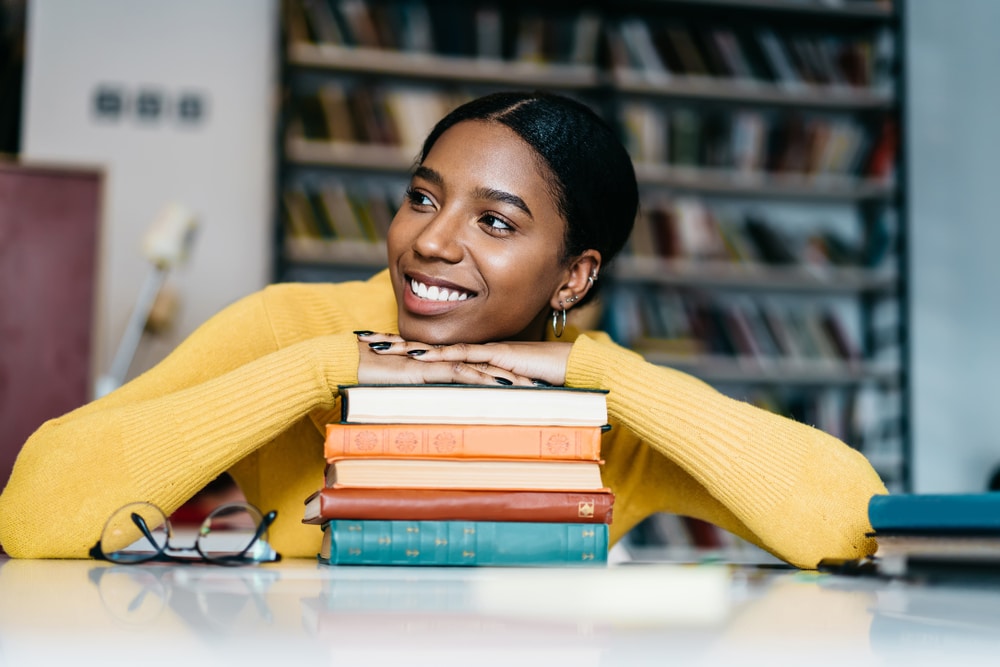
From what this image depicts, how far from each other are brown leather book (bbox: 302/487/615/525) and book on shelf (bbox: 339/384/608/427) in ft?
0.21

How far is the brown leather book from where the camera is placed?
877mm

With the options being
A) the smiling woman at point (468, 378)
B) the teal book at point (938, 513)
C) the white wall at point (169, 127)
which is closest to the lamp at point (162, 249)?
the white wall at point (169, 127)

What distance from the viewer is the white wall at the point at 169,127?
349 centimetres

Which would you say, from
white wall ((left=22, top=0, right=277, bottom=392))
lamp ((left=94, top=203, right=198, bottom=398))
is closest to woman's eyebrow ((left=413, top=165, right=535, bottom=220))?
lamp ((left=94, top=203, right=198, bottom=398))

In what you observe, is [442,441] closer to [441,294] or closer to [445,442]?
[445,442]

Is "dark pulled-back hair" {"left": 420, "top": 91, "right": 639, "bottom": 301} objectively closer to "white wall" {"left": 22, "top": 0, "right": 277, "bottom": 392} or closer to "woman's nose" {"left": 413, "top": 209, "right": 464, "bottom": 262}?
"woman's nose" {"left": 413, "top": 209, "right": 464, "bottom": 262}

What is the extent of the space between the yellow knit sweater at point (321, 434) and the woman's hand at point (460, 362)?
0.02 meters

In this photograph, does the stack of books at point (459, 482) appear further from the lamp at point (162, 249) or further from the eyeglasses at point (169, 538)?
the lamp at point (162, 249)

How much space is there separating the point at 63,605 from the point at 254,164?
314 cm

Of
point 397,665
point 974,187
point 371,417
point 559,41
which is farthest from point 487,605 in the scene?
point 974,187

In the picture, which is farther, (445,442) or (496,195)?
(496,195)

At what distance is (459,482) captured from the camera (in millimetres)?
894

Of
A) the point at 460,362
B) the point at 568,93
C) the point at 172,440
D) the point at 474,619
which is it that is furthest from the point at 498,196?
the point at 568,93

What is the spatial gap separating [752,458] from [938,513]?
0.29 metres
